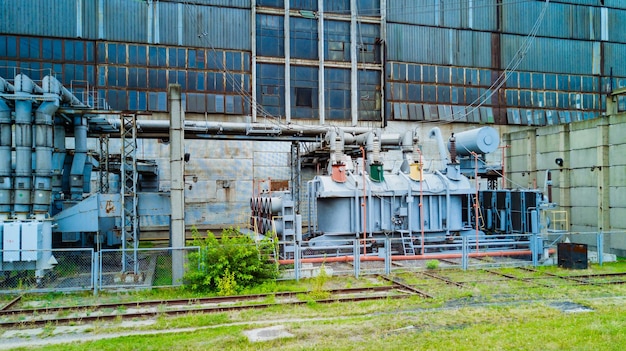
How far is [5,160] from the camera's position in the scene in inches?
731

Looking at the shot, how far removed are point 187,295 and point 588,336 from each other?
10746mm

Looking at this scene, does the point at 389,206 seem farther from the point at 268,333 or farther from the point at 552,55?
the point at 552,55

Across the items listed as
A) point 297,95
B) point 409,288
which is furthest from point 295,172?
point 409,288

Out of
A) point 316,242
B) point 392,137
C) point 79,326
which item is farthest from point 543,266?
point 79,326

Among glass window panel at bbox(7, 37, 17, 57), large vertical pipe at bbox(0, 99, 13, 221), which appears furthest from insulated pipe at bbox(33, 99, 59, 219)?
glass window panel at bbox(7, 37, 17, 57)

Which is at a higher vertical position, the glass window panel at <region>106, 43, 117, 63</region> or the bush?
the glass window panel at <region>106, 43, 117, 63</region>

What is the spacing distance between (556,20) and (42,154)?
128 ft

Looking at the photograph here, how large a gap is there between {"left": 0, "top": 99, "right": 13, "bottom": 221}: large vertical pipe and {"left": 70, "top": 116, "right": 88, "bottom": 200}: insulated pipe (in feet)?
12.4

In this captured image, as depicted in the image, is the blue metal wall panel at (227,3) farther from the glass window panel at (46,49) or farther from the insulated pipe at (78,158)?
the insulated pipe at (78,158)

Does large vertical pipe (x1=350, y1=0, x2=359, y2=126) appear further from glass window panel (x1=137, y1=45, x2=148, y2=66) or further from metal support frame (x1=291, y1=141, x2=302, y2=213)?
glass window panel (x1=137, y1=45, x2=148, y2=66)

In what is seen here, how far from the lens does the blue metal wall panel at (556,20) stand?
40.1 metres

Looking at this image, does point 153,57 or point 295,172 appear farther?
point 153,57

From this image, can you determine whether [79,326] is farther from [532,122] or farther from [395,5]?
[532,122]

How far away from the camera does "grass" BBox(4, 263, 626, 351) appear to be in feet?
33.1
